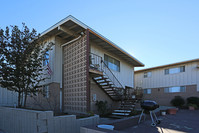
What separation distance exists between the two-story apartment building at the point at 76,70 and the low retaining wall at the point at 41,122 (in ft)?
6.03

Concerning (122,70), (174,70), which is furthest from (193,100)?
(122,70)

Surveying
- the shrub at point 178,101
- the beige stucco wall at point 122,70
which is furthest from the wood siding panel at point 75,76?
the shrub at point 178,101

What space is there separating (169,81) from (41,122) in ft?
53.6

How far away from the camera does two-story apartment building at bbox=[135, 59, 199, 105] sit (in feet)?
51.7

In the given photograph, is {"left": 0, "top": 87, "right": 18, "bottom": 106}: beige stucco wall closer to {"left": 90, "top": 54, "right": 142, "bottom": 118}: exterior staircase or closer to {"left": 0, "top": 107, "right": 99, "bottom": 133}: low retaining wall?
{"left": 0, "top": 107, "right": 99, "bottom": 133}: low retaining wall

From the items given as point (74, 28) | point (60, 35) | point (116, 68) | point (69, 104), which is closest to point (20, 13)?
point (60, 35)

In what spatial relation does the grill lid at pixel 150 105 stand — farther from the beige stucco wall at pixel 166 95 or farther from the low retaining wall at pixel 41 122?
the beige stucco wall at pixel 166 95

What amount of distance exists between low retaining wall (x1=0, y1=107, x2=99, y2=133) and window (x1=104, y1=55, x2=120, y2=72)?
6.14 metres

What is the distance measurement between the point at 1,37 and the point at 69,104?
527cm

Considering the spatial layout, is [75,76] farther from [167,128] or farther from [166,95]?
[166,95]

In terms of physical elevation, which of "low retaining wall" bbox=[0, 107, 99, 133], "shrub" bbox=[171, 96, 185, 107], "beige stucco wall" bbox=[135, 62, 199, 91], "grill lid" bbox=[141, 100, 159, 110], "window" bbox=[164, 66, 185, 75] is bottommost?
"shrub" bbox=[171, 96, 185, 107]

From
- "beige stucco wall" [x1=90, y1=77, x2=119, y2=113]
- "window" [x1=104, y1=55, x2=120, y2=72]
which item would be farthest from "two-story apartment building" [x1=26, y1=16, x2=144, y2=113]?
"window" [x1=104, y1=55, x2=120, y2=72]

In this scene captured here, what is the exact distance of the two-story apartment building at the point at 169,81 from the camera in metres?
15.7

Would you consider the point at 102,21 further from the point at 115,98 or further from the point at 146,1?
the point at 115,98
